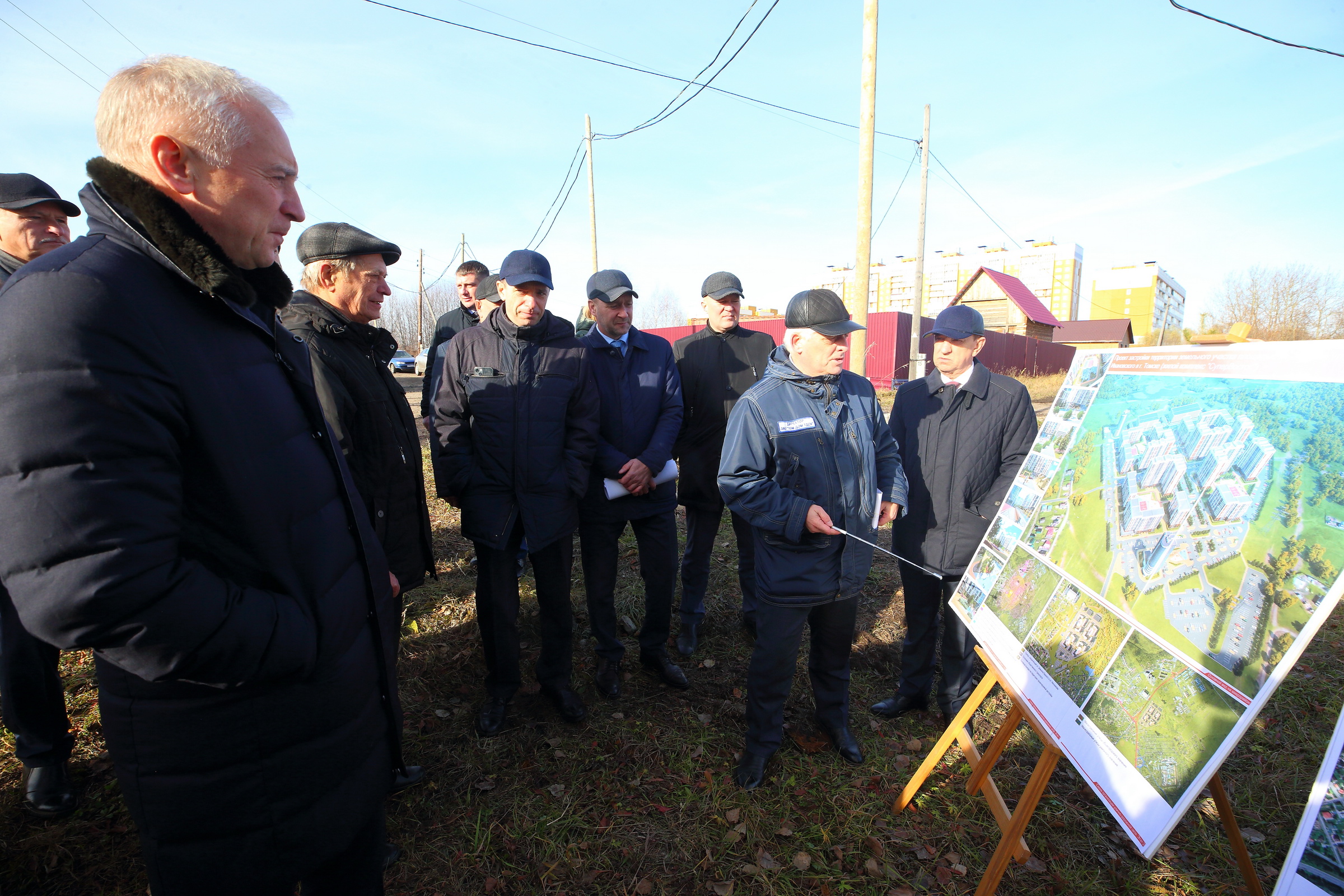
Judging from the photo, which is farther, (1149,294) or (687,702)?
(1149,294)

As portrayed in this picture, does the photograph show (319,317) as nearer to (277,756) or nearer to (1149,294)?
(277,756)

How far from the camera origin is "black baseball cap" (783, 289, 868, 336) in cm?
264

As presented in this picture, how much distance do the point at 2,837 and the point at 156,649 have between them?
8.07 ft

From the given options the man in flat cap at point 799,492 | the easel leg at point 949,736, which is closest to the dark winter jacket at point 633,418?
the man in flat cap at point 799,492

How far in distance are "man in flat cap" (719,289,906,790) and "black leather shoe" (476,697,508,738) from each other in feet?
3.92

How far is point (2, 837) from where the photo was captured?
2.32 metres

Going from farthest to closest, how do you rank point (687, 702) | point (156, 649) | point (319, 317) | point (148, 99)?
point (687, 702), point (319, 317), point (148, 99), point (156, 649)

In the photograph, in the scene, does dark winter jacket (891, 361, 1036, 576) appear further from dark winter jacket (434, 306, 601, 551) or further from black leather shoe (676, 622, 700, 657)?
dark winter jacket (434, 306, 601, 551)

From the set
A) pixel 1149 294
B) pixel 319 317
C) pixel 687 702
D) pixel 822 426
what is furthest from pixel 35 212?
pixel 1149 294

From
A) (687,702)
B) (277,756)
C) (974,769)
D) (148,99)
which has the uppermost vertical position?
(148,99)

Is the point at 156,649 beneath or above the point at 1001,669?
above

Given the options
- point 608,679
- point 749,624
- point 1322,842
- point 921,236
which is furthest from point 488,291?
point 921,236

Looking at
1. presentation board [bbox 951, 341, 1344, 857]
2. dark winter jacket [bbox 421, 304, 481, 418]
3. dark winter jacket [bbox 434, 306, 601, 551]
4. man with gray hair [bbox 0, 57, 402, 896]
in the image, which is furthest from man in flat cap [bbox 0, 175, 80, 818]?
presentation board [bbox 951, 341, 1344, 857]

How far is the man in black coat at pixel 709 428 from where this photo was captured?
391 cm
